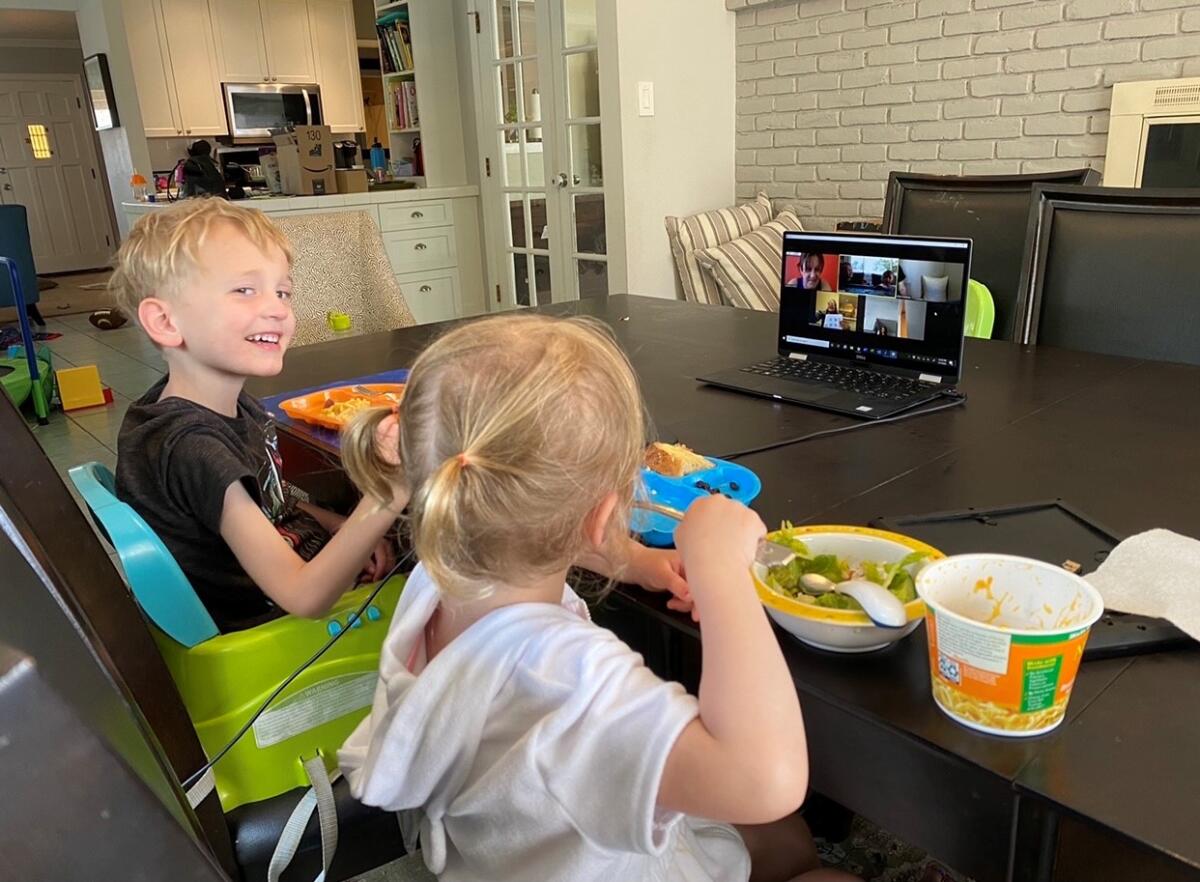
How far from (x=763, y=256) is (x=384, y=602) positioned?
9.44ft

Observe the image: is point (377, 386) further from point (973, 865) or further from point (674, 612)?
point (973, 865)

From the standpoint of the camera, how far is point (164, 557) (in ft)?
2.95

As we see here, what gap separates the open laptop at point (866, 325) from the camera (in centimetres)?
127

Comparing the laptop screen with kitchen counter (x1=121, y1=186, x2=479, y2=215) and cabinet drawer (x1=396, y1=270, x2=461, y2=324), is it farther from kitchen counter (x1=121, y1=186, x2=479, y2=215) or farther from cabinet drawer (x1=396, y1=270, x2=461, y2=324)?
cabinet drawer (x1=396, y1=270, x2=461, y2=324)

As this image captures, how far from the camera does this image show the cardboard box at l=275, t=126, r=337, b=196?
4.42 m

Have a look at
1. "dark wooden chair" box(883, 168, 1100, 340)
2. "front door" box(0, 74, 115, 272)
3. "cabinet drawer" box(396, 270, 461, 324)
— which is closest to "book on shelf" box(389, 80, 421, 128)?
"cabinet drawer" box(396, 270, 461, 324)

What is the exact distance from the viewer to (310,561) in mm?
978

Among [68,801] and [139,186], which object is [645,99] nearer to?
[139,186]

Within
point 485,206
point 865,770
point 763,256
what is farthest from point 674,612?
point 485,206

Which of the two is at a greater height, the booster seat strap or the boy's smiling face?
the boy's smiling face

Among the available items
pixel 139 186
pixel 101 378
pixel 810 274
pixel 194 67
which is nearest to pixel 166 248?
pixel 810 274

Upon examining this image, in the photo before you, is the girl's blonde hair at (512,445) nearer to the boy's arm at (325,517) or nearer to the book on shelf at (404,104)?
the boy's arm at (325,517)

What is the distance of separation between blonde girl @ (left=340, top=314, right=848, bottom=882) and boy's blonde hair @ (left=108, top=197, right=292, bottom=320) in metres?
0.59

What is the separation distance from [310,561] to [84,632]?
50 cm
